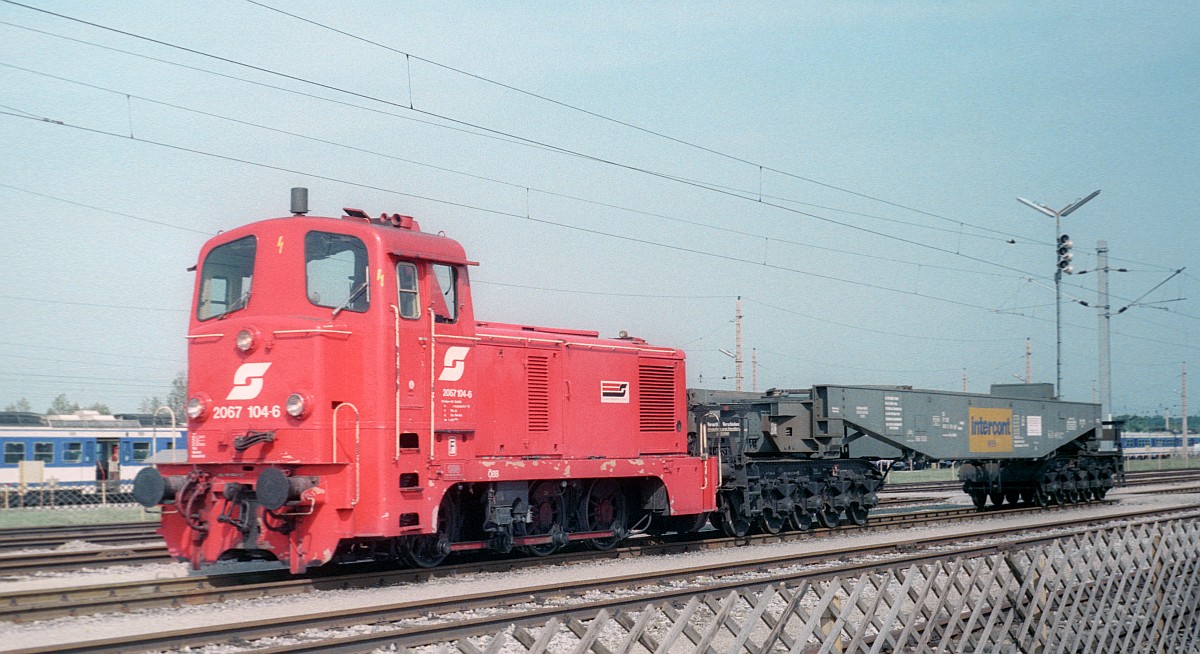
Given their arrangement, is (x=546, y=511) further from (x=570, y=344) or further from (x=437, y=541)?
(x=570, y=344)

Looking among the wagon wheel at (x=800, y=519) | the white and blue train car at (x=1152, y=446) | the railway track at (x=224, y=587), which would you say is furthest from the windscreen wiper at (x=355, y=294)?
the white and blue train car at (x=1152, y=446)

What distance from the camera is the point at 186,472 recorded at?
38.0ft

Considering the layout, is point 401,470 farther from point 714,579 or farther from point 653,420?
point 653,420

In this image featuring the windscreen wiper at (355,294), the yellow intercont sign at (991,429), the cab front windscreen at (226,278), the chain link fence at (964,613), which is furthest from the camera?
the yellow intercont sign at (991,429)

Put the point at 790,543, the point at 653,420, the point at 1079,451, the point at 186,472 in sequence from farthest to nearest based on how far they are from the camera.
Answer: the point at 1079,451 → the point at 790,543 → the point at 653,420 → the point at 186,472

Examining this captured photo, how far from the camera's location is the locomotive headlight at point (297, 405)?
10.8m

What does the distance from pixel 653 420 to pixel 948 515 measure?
9059 mm

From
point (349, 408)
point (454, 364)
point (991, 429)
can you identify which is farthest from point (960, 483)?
point (349, 408)

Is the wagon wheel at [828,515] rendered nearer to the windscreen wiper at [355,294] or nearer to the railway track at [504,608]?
the railway track at [504,608]

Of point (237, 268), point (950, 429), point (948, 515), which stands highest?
point (237, 268)

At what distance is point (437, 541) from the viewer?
12.6 m

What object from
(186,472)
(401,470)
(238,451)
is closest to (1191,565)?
(401,470)

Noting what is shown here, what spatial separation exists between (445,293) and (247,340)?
2.27 metres

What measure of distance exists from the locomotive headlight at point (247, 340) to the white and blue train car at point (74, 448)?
20.7m
